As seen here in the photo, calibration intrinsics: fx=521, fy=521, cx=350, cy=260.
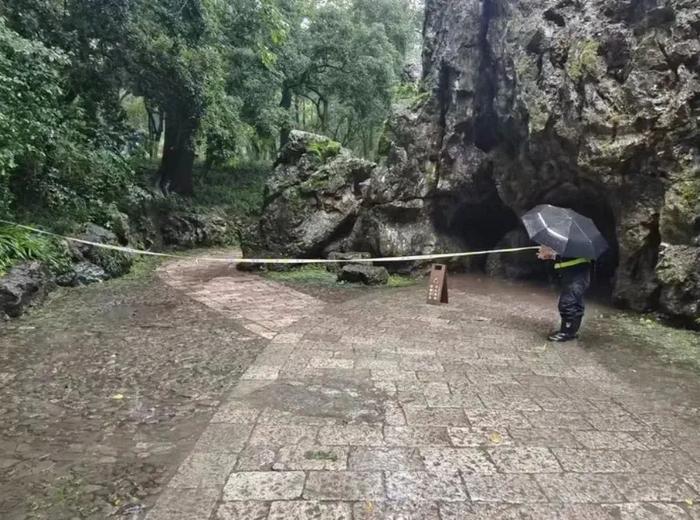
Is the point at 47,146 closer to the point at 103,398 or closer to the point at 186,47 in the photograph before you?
the point at 186,47

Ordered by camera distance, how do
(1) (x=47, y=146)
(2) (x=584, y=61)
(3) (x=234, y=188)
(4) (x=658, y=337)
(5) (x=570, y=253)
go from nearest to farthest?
(5) (x=570, y=253)
(4) (x=658, y=337)
(2) (x=584, y=61)
(1) (x=47, y=146)
(3) (x=234, y=188)

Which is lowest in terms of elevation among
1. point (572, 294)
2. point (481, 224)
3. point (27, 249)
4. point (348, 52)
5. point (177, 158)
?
point (27, 249)

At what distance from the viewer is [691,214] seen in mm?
6699

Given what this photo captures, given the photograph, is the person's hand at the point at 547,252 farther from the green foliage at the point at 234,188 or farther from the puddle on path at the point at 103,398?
the green foliage at the point at 234,188

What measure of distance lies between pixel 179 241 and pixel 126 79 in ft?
19.9

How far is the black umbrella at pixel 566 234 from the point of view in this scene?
5.87 m

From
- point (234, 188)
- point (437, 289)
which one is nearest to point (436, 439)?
point (437, 289)

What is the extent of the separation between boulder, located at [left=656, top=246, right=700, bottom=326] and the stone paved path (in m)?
1.88

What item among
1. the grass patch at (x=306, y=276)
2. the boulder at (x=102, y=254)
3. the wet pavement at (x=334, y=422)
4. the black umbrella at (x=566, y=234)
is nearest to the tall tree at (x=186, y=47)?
the boulder at (x=102, y=254)

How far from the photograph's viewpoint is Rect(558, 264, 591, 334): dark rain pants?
19.7 ft

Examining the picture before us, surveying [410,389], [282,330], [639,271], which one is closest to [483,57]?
[639,271]

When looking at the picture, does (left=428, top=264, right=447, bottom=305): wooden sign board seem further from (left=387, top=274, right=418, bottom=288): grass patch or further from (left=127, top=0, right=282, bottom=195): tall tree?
(left=127, top=0, right=282, bottom=195): tall tree

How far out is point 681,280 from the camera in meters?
6.71

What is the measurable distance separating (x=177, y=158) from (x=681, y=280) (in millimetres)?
15586
